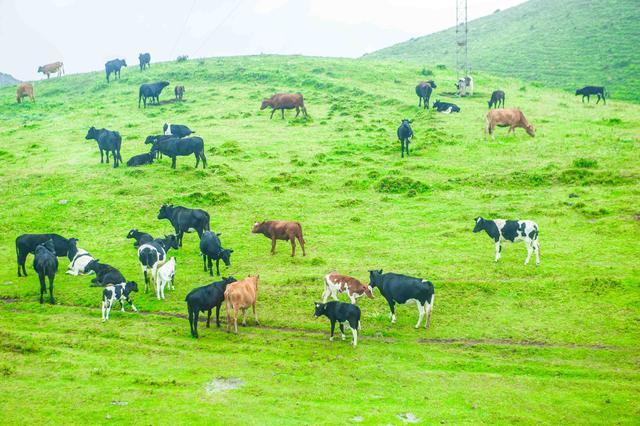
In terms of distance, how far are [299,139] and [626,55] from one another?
45.9m

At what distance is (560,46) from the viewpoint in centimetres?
7762

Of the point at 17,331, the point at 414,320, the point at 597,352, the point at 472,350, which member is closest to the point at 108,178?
the point at 17,331

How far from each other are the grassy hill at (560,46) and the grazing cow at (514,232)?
135 ft

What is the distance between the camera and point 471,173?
33781mm

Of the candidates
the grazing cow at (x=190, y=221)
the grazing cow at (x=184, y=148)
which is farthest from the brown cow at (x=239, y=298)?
the grazing cow at (x=184, y=148)

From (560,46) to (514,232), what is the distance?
6370cm

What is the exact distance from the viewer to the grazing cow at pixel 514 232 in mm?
22562

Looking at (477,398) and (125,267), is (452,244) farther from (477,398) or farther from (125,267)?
(125,267)

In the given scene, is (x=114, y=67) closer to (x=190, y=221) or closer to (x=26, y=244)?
(x=190, y=221)

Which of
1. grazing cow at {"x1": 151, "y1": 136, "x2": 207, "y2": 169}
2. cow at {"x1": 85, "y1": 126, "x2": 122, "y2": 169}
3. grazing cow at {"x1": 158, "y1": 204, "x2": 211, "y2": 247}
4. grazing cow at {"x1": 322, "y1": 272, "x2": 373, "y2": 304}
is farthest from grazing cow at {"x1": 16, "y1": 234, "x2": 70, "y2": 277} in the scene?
cow at {"x1": 85, "y1": 126, "x2": 122, "y2": 169}

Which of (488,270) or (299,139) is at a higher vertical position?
(299,139)

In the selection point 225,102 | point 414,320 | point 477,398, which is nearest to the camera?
point 477,398

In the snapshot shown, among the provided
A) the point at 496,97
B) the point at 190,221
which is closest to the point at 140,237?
the point at 190,221

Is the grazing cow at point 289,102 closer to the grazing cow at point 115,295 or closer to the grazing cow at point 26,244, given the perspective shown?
the grazing cow at point 26,244
